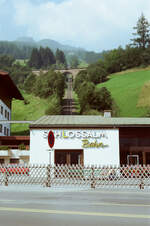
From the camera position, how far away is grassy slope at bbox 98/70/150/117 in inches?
3157

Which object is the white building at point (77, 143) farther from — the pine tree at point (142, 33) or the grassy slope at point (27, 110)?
the pine tree at point (142, 33)

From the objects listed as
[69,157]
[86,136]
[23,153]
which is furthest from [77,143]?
[23,153]

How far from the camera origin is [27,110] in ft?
280

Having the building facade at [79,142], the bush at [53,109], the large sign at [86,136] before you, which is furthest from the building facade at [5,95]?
the bush at [53,109]

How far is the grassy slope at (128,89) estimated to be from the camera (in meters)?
80.2

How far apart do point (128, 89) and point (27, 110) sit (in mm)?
34914

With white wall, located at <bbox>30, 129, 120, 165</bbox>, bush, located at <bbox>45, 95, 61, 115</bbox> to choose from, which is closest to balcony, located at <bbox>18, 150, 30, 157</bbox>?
white wall, located at <bbox>30, 129, 120, 165</bbox>

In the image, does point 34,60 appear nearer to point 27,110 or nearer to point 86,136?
point 27,110

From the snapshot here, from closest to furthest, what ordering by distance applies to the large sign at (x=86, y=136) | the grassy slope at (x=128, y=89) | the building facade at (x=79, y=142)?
the building facade at (x=79, y=142)
the large sign at (x=86, y=136)
the grassy slope at (x=128, y=89)

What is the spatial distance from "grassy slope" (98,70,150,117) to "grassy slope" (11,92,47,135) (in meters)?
22.3

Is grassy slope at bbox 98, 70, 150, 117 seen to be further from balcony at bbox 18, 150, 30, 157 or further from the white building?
the white building

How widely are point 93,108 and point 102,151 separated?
48.3 meters

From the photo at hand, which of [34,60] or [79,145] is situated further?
[34,60]

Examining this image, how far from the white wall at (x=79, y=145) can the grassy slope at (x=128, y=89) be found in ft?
157
